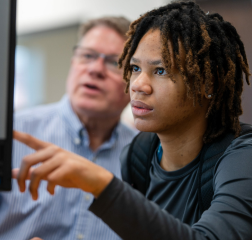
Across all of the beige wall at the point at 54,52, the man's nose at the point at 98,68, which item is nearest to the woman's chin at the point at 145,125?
the man's nose at the point at 98,68

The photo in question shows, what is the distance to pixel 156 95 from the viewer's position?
0.42 metres

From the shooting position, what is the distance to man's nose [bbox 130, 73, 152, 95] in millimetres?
422

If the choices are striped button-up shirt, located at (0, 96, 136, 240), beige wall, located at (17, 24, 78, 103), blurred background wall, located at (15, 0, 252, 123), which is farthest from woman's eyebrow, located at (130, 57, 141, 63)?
beige wall, located at (17, 24, 78, 103)

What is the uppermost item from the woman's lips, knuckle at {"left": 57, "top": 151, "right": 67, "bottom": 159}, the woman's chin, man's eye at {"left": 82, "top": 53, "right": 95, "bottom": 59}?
man's eye at {"left": 82, "top": 53, "right": 95, "bottom": 59}

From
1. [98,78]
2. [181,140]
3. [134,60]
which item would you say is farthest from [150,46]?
[98,78]

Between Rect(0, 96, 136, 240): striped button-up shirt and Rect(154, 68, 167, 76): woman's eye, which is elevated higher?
Rect(154, 68, 167, 76): woman's eye

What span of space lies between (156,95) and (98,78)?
19.8 inches

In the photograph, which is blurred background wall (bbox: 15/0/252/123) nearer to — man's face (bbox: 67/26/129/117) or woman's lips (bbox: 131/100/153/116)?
man's face (bbox: 67/26/129/117)

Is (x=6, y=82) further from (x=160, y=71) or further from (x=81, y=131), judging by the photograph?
(x=81, y=131)

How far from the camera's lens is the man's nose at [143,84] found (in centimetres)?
42

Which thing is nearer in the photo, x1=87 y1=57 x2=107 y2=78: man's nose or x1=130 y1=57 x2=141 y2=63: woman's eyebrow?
x1=130 y1=57 x2=141 y2=63: woman's eyebrow

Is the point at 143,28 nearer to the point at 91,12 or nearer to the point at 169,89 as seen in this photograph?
the point at 169,89

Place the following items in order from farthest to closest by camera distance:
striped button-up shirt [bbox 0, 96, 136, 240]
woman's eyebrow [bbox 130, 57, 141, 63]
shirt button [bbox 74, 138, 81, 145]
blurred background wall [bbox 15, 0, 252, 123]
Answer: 1. blurred background wall [bbox 15, 0, 252, 123]
2. shirt button [bbox 74, 138, 81, 145]
3. striped button-up shirt [bbox 0, 96, 136, 240]
4. woman's eyebrow [bbox 130, 57, 141, 63]

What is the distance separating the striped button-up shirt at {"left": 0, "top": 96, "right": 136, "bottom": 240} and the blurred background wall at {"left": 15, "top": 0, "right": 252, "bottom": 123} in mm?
1425
